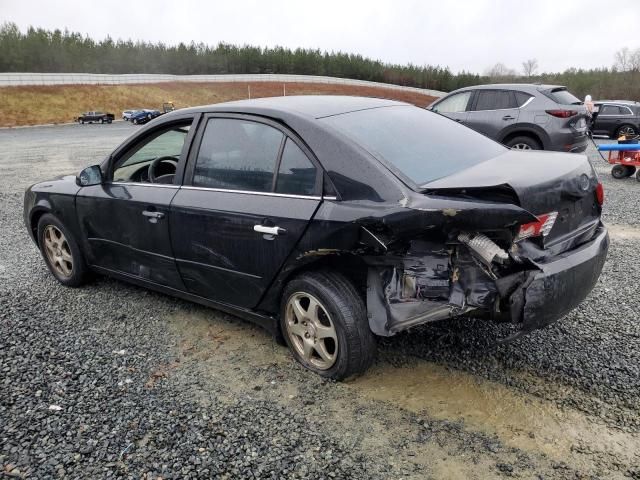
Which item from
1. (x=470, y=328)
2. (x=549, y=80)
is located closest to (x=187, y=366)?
(x=470, y=328)

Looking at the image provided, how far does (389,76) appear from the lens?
252 feet

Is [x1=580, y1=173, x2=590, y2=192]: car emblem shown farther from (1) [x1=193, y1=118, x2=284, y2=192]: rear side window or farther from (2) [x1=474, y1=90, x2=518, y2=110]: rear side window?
(2) [x1=474, y1=90, x2=518, y2=110]: rear side window

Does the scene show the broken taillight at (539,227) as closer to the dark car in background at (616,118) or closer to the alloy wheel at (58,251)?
the alloy wheel at (58,251)

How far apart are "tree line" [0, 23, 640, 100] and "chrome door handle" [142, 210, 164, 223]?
67946 mm

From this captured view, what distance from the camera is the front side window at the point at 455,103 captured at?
34.1ft

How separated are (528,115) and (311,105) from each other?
7375mm

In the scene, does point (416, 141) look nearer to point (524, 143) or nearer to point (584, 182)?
point (584, 182)

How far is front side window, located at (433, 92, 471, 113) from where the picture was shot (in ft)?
34.1

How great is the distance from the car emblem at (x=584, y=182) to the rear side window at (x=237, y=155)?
1745mm

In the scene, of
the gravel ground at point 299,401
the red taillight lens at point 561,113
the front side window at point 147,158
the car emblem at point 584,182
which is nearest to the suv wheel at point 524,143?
the red taillight lens at point 561,113

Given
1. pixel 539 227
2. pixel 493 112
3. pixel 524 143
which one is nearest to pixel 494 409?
pixel 539 227

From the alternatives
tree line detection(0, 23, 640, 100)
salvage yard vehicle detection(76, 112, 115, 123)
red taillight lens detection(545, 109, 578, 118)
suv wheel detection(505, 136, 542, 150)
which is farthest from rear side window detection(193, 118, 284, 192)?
tree line detection(0, 23, 640, 100)

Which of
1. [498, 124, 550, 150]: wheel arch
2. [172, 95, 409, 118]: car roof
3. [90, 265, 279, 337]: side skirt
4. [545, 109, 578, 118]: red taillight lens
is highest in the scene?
[172, 95, 409, 118]: car roof

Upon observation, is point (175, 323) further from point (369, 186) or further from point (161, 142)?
point (369, 186)
